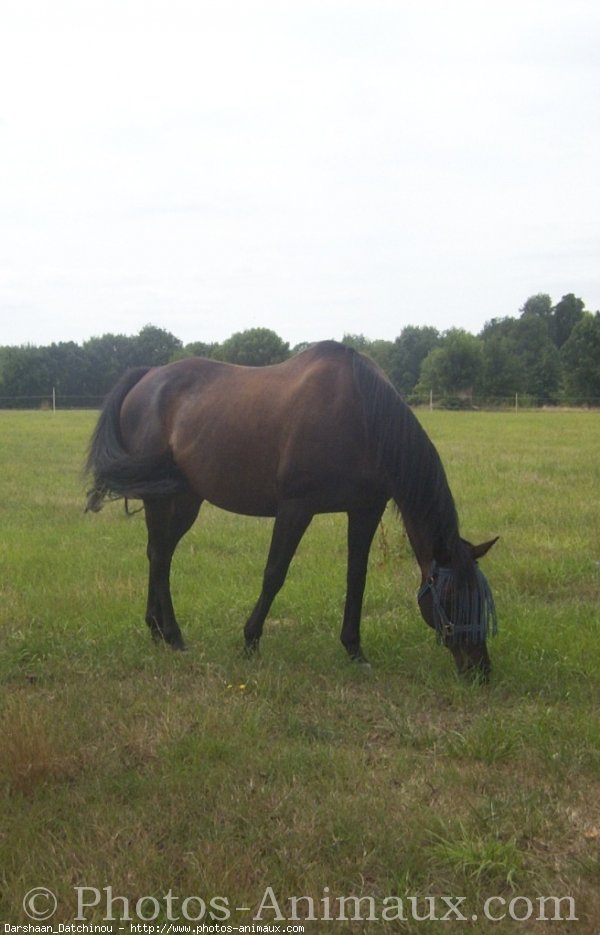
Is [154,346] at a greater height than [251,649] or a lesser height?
greater

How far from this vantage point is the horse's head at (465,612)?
14.0 feet

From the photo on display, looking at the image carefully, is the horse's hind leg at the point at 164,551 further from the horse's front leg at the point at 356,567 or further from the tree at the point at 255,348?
the tree at the point at 255,348

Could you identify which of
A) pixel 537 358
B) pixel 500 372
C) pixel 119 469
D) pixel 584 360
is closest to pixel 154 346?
pixel 500 372

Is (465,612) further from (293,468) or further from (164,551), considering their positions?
(164,551)

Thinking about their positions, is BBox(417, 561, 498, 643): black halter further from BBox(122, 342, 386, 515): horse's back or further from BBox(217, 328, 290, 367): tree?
BBox(217, 328, 290, 367): tree

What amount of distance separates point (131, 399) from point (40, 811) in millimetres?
3220

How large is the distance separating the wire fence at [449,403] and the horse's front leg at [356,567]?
1715 inches

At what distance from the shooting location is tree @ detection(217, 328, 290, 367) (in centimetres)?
3994

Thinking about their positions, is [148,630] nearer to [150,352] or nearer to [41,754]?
[41,754]

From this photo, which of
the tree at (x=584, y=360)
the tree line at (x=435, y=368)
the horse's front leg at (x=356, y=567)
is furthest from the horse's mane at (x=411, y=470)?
the tree at (x=584, y=360)

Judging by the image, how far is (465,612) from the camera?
4281 mm

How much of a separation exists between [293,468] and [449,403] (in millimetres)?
47616

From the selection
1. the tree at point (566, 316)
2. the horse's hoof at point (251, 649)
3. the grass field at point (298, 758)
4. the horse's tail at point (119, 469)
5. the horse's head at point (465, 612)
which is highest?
the tree at point (566, 316)

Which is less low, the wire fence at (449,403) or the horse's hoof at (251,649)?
the wire fence at (449,403)
